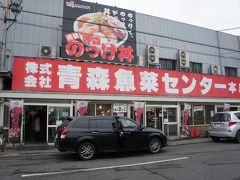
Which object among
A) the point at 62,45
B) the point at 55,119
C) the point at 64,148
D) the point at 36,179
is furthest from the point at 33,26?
the point at 36,179

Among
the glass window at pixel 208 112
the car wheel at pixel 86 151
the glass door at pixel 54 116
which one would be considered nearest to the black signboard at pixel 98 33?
the glass door at pixel 54 116

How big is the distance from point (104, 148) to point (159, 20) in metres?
14.4

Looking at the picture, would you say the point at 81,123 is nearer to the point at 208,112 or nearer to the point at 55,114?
the point at 55,114

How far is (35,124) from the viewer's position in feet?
52.3

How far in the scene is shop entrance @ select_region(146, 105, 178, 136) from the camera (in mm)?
17812

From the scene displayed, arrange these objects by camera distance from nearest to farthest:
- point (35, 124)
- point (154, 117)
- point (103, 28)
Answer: point (35, 124) < point (154, 117) < point (103, 28)

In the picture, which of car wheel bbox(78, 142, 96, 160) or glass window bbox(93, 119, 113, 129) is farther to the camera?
glass window bbox(93, 119, 113, 129)

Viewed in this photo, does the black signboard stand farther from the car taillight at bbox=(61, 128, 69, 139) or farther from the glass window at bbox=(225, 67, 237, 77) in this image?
the glass window at bbox=(225, 67, 237, 77)

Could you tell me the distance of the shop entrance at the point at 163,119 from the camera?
17.8 meters

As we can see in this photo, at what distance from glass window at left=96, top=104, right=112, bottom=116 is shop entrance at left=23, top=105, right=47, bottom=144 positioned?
3178mm

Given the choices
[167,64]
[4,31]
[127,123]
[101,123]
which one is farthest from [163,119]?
[4,31]

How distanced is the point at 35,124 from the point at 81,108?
3.33 metres

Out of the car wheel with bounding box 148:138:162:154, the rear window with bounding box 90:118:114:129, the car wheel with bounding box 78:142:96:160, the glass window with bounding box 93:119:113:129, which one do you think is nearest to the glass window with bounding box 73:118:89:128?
the rear window with bounding box 90:118:114:129

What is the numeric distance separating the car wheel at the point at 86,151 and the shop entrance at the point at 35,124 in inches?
247
